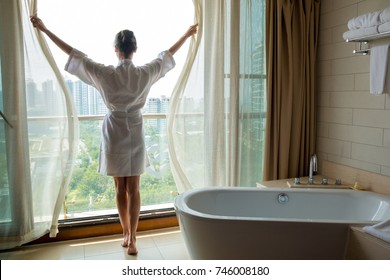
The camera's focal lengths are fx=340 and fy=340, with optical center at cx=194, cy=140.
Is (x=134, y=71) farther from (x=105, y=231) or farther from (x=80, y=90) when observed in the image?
(x=105, y=231)

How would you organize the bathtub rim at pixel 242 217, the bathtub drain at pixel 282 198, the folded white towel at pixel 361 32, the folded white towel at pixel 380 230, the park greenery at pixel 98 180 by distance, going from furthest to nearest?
the park greenery at pixel 98 180
the bathtub drain at pixel 282 198
the folded white towel at pixel 361 32
the bathtub rim at pixel 242 217
the folded white towel at pixel 380 230

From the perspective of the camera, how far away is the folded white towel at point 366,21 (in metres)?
2.21

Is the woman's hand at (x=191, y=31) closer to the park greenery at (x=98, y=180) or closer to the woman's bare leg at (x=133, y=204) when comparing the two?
the park greenery at (x=98, y=180)

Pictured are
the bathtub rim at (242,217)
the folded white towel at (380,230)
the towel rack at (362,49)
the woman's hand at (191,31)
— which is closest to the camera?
the folded white towel at (380,230)

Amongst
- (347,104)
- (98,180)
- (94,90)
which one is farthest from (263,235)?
(94,90)

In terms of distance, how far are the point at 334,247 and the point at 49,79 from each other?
2.29m

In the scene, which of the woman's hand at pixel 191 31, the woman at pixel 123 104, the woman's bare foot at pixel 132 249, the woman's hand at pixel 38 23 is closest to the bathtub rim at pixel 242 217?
the woman at pixel 123 104

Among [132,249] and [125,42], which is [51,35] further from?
[132,249]

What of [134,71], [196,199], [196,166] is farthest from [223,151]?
[134,71]

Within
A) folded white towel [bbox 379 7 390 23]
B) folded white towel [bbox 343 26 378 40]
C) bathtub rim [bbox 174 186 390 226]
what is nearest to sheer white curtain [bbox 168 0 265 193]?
bathtub rim [bbox 174 186 390 226]

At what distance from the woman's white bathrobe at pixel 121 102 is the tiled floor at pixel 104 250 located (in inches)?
24.8

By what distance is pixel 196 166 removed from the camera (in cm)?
299

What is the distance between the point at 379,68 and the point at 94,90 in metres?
2.13

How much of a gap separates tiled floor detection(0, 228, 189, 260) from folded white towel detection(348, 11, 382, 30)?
6.85 ft
